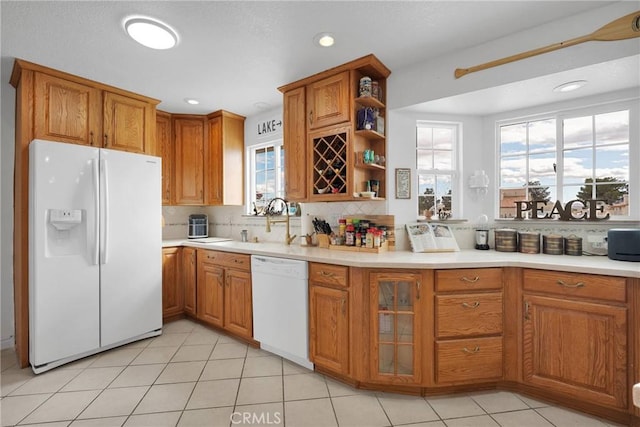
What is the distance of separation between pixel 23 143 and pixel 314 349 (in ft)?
9.20

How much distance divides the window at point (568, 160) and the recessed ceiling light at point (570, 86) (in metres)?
0.32

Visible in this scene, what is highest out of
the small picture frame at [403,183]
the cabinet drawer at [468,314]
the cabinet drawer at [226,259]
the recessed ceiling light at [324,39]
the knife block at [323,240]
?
the recessed ceiling light at [324,39]

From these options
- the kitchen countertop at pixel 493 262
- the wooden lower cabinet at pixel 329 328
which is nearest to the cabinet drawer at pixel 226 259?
the kitchen countertop at pixel 493 262

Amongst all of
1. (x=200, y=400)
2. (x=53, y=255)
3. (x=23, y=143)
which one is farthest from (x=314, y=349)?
(x=23, y=143)

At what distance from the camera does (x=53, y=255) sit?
7.65 feet

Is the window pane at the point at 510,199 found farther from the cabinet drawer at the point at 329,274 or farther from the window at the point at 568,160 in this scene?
the cabinet drawer at the point at 329,274

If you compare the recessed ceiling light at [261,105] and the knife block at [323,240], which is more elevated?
the recessed ceiling light at [261,105]

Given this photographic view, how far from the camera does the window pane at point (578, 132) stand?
7.87ft

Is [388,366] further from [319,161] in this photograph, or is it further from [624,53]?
[624,53]

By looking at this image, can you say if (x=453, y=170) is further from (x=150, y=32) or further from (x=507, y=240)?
(x=150, y=32)

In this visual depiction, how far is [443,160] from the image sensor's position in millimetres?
2883

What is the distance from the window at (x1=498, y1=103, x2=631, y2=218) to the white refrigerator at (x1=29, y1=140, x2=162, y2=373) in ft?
11.0

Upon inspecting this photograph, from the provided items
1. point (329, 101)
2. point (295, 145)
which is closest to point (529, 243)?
point (329, 101)

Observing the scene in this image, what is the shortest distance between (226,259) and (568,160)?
124 inches
